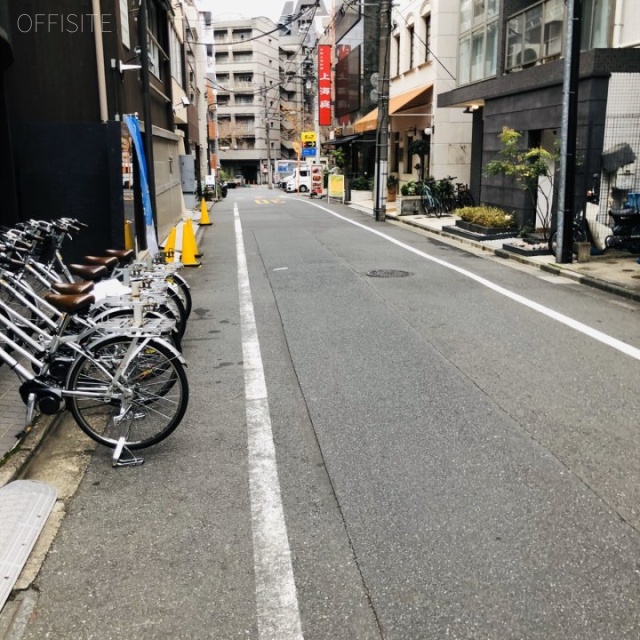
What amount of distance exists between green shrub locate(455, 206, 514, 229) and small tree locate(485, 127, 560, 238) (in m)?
0.81

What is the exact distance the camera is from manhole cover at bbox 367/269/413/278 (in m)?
12.3

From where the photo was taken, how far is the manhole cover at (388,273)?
12.3m

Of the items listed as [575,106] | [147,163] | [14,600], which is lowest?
[14,600]

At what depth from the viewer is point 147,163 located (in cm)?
1515

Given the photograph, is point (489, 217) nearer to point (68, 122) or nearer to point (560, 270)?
point (560, 270)

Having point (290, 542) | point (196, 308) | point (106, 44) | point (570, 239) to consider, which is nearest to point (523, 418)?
point (290, 542)

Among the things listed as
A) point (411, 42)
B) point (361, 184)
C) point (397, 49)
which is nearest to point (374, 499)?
point (411, 42)

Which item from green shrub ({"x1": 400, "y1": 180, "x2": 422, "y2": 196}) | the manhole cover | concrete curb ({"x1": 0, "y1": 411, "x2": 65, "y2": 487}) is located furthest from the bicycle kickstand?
green shrub ({"x1": 400, "y1": 180, "x2": 422, "y2": 196})

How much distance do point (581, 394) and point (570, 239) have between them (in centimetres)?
801

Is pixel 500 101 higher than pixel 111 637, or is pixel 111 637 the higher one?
pixel 500 101

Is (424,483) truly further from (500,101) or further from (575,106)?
(500,101)

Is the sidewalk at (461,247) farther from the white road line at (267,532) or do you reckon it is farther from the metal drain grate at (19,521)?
the white road line at (267,532)

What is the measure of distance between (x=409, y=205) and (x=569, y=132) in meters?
13.1

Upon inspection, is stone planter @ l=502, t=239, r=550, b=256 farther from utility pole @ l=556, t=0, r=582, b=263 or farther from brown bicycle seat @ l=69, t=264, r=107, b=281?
brown bicycle seat @ l=69, t=264, r=107, b=281
